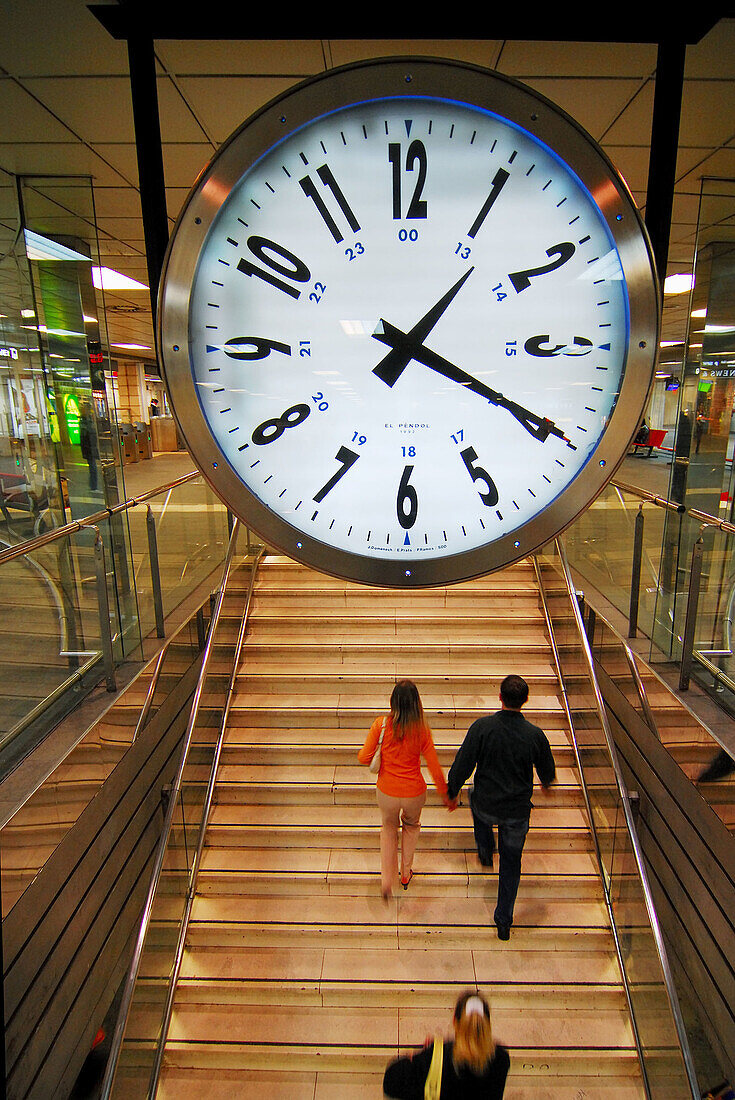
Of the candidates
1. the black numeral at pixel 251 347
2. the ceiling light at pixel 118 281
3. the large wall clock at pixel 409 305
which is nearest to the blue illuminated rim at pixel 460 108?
the large wall clock at pixel 409 305

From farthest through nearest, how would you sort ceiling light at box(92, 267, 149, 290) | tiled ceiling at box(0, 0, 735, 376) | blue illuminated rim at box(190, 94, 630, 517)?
ceiling light at box(92, 267, 149, 290) < tiled ceiling at box(0, 0, 735, 376) < blue illuminated rim at box(190, 94, 630, 517)

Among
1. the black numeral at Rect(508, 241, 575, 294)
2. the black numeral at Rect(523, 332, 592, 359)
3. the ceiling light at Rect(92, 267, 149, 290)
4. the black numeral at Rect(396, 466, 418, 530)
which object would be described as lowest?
the black numeral at Rect(396, 466, 418, 530)

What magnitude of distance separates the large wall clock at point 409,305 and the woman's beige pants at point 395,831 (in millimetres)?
3240

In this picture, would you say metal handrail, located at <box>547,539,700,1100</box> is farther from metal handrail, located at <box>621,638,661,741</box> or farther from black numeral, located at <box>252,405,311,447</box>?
black numeral, located at <box>252,405,311,447</box>

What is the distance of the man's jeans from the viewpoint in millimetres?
3852

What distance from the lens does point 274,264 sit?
3.46 ft

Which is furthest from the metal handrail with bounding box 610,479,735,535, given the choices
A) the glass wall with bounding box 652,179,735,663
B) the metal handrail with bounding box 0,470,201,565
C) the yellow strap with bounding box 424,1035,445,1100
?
the metal handrail with bounding box 0,470,201,565

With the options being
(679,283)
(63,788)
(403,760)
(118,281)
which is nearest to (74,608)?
(63,788)

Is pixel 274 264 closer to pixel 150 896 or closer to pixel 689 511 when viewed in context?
pixel 150 896

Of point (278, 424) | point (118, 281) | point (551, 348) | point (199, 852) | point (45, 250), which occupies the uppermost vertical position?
point (118, 281)

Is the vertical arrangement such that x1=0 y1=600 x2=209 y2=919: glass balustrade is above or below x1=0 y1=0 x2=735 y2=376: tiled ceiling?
below

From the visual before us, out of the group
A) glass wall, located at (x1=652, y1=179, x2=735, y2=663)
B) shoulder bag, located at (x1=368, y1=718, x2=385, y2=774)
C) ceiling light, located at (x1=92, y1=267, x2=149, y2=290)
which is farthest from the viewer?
ceiling light, located at (x1=92, y1=267, x2=149, y2=290)

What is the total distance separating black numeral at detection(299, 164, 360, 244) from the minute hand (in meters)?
0.16

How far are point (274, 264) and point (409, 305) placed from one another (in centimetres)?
22
